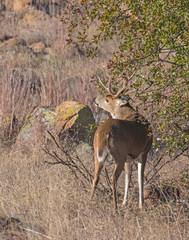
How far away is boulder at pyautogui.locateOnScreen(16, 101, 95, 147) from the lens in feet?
30.2

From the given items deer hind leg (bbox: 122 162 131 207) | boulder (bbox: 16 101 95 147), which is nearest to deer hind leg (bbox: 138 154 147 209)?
deer hind leg (bbox: 122 162 131 207)

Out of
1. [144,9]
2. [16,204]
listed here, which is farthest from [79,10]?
[16,204]

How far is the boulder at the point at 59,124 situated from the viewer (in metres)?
9.22

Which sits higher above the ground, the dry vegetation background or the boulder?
the boulder

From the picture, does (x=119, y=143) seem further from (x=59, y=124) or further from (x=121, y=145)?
(x=59, y=124)

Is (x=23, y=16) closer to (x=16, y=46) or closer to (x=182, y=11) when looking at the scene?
(x=16, y=46)

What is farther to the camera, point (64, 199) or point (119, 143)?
point (64, 199)

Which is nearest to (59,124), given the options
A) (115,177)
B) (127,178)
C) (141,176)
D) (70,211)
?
(127,178)

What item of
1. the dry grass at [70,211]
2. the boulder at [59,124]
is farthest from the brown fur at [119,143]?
the boulder at [59,124]

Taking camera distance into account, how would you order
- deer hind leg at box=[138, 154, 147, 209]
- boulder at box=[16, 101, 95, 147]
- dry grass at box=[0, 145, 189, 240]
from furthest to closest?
boulder at box=[16, 101, 95, 147] < deer hind leg at box=[138, 154, 147, 209] < dry grass at box=[0, 145, 189, 240]

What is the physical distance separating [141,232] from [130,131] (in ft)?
4.85

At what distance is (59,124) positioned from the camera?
9508mm

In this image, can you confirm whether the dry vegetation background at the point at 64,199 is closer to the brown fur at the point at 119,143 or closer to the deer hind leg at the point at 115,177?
the deer hind leg at the point at 115,177

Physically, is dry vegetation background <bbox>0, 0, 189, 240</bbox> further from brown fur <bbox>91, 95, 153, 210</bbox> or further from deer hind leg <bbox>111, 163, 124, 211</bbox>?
brown fur <bbox>91, 95, 153, 210</bbox>
